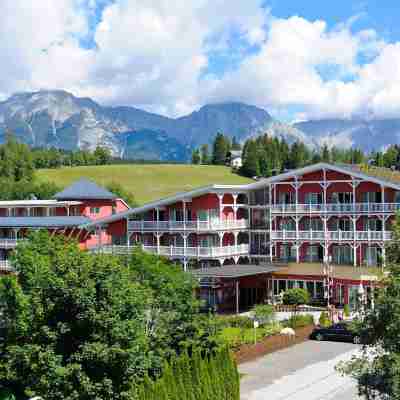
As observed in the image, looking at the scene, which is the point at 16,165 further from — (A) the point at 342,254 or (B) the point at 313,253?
(A) the point at 342,254

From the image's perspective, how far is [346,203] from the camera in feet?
179

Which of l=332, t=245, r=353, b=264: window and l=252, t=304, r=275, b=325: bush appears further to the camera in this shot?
l=332, t=245, r=353, b=264: window

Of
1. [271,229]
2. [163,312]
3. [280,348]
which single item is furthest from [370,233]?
[163,312]

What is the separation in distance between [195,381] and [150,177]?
127 m

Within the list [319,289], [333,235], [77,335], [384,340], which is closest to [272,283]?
[319,289]

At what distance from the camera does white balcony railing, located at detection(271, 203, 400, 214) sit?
52469mm

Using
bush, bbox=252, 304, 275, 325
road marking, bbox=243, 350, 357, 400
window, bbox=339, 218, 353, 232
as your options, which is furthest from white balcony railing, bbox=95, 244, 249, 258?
road marking, bbox=243, 350, 357, 400

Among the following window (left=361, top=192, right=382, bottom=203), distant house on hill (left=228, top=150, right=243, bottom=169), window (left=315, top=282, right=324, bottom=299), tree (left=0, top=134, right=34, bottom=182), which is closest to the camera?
window (left=361, top=192, right=382, bottom=203)

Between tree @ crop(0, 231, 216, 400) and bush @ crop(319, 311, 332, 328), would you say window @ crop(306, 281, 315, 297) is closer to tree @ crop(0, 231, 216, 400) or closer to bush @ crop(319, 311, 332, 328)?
bush @ crop(319, 311, 332, 328)

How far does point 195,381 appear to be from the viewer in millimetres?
23797

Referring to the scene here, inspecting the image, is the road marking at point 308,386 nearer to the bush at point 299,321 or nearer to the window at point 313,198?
the bush at point 299,321

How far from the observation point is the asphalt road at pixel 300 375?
97.3 ft

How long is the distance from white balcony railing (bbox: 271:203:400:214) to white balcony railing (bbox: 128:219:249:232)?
10.5 feet

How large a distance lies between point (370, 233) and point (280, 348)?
57.4 ft
